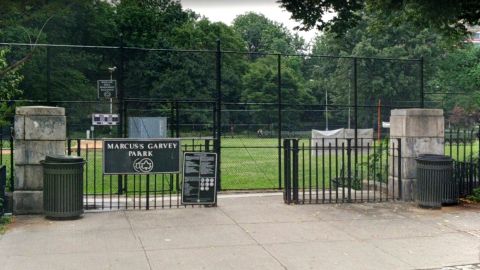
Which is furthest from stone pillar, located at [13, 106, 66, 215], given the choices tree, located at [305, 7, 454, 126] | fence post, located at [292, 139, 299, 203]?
tree, located at [305, 7, 454, 126]

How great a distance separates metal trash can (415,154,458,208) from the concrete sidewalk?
0.89ft

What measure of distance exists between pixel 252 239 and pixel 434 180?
15.0ft

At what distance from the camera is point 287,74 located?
122 feet

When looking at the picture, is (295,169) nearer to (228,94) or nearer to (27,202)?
(27,202)

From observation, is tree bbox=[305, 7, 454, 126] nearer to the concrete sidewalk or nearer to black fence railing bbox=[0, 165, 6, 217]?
the concrete sidewalk

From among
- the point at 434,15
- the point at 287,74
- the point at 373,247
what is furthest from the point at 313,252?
the point at 287,74

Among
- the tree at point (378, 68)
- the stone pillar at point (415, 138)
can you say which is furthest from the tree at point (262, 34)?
the stone pillar at point (415, 138)

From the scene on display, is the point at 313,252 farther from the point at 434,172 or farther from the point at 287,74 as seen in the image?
the point at 287,74

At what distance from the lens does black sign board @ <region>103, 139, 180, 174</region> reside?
10164 mm

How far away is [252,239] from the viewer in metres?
8.06

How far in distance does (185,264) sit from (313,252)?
1.82 metres

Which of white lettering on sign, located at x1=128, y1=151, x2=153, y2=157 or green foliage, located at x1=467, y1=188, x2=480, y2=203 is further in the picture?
green foliage, located at x1=467, y1=188, x2=480, y2=203

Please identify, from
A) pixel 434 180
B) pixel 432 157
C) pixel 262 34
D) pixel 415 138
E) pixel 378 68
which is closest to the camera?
pixel 434 180

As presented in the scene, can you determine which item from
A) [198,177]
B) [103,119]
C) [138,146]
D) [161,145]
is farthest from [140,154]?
[103,119]
